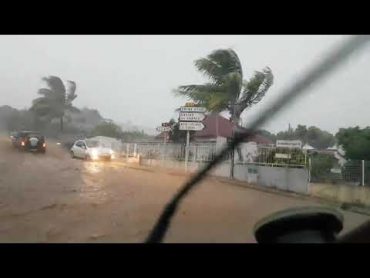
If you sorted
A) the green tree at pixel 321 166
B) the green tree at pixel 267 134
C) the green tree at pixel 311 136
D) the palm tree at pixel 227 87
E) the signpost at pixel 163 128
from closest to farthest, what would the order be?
the green tree at pixel 267 134
the palm tree at pixel 227 87
the green tree at pixel 311 136
the signpost at pixel 163 128
the green tree at pixel 321 166

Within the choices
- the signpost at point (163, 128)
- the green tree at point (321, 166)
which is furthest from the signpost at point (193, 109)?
the green tree at point (321, 166)

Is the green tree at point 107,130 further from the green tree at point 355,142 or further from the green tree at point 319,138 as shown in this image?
the green tree at point 355,142

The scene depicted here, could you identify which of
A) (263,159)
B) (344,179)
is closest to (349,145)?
(344,179)

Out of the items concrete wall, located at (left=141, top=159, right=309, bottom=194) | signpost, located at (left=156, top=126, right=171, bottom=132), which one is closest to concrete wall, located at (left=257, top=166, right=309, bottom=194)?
concrete wall, located at (left=141, top=159, right=309, bottom=194)

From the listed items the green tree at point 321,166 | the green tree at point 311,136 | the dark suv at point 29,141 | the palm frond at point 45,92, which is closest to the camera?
the green tree at point 311,136

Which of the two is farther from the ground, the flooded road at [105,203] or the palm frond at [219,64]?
the palm frond at [219,64]
